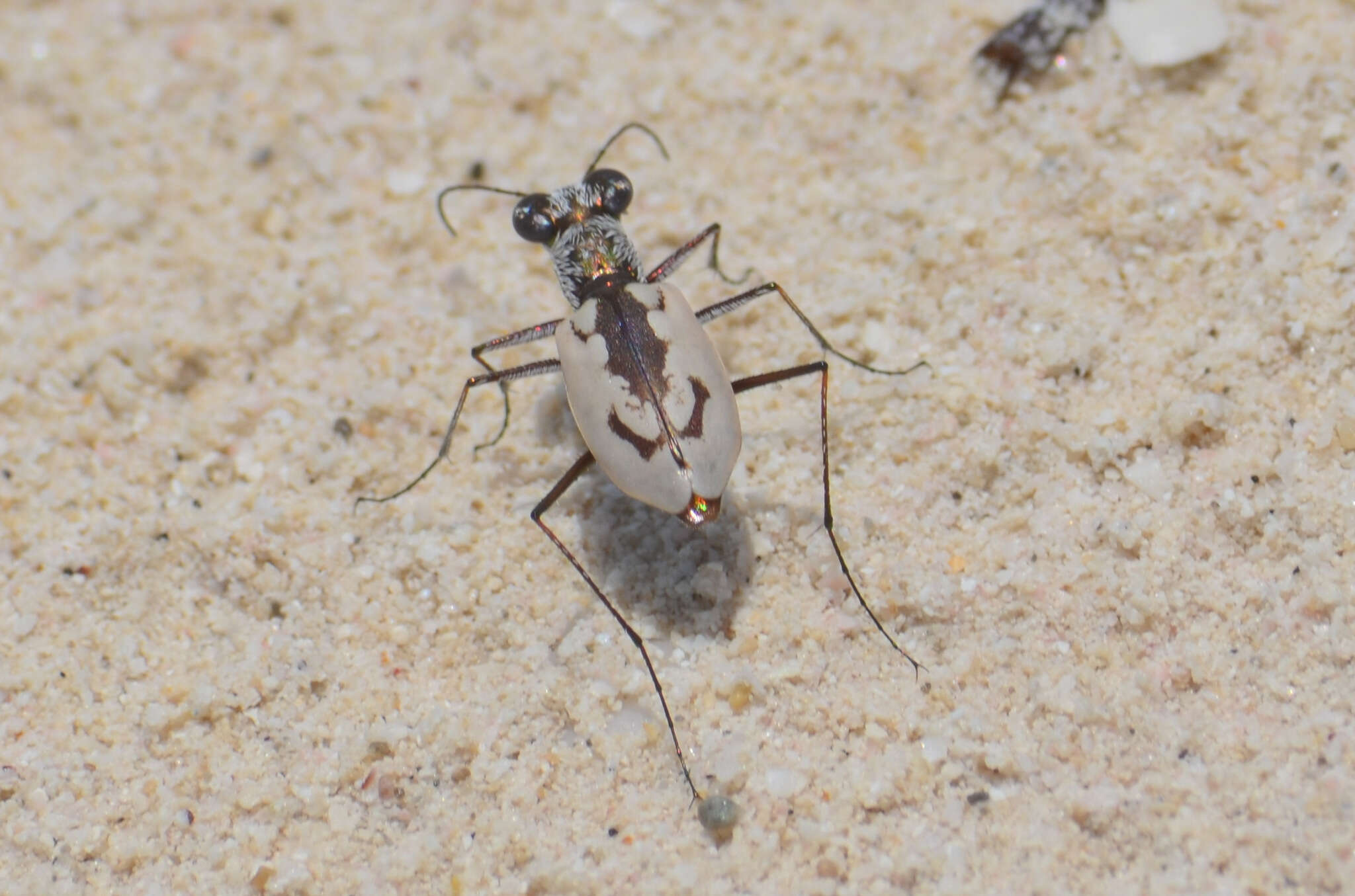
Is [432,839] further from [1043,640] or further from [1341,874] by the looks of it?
[1341,874]

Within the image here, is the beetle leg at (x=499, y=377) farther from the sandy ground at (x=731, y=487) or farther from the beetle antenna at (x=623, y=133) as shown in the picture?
the beetle antenna at (x=623, y=133)

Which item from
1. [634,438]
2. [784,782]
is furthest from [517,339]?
[784,782]

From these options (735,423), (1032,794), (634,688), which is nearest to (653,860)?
(634,688)

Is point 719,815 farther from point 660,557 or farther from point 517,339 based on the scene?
point 517,339

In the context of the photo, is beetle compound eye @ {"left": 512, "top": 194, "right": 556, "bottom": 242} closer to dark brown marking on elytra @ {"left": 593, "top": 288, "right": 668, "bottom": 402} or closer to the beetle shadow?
dark brown marking on elytra @ {"left": 593, "top": 288, "right": 668, "bottom": 402}

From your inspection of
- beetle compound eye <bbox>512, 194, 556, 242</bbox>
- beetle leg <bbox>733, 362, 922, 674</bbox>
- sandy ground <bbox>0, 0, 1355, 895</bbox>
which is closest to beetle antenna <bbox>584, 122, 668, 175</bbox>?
sandy ground <bbox>0, 0, 1355, 895</bbox>

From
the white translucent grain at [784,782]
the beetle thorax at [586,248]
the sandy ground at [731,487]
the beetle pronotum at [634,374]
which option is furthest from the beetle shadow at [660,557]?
the beetle thorax at [586,248]
